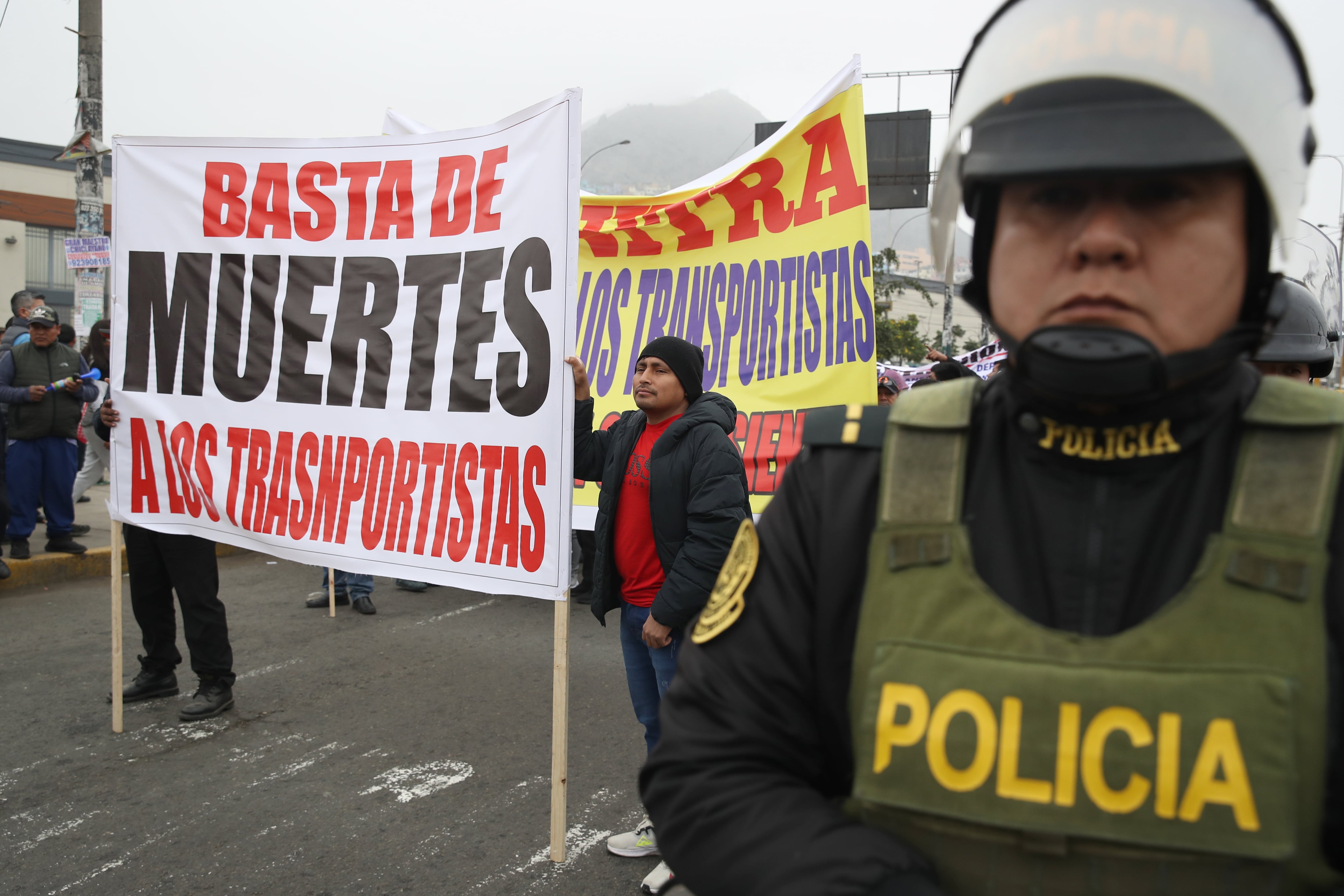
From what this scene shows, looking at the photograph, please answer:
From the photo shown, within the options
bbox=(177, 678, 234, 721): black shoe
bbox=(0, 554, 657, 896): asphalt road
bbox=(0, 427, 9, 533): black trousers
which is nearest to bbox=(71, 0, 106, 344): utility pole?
bbox=(0, 427, 9, 533): black trousers

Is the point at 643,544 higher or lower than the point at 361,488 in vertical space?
lower

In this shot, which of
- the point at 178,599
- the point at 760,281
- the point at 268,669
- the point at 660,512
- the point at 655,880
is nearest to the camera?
the point at 655,880

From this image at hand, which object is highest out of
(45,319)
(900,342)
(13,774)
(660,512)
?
(900,342)

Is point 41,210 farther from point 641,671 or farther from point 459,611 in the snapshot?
point 641,671

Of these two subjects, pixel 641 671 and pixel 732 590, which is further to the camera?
pixel 641 671

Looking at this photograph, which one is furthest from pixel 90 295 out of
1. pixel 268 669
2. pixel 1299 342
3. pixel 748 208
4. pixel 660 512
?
pixel 1299 342

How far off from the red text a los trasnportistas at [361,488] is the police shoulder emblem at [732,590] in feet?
7.43

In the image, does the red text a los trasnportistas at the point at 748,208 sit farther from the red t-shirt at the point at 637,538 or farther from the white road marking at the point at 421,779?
the white road marking at the point at 421,779

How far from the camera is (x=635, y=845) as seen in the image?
342 centimetres

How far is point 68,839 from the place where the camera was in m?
3.46

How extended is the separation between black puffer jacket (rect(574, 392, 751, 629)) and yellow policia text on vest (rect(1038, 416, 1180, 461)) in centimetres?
Result: 230

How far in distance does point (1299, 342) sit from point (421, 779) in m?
3.66

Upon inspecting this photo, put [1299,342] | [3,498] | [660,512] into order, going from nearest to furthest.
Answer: [1299,342] → [660,512] → [3,498]

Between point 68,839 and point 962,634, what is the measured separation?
148 inches
